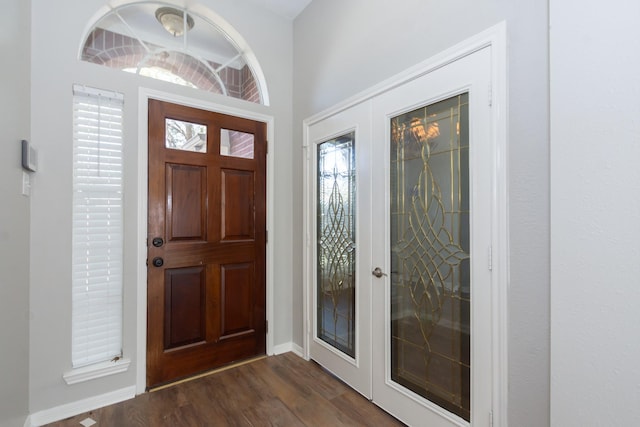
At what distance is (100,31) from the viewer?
2.27 m

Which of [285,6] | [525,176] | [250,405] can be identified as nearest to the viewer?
[525,176]

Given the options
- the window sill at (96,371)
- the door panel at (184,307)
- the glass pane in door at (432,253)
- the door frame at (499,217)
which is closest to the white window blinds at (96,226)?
the window sill at (96,371)

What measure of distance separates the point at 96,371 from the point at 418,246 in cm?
231

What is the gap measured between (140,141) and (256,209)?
3.46 feet

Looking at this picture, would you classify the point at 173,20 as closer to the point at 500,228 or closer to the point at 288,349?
the point at 500,228

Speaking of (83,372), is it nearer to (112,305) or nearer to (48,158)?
(112,305)

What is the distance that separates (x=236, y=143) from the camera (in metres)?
2.73

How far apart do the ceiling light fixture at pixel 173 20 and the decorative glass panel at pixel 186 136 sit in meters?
0.79

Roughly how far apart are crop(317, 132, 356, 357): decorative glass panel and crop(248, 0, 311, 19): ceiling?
1367mm

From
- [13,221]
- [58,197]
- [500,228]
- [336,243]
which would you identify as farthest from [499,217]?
[58,197]

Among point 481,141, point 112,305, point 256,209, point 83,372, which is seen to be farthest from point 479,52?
point 83,372

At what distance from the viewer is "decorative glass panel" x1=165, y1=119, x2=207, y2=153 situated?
2.41m

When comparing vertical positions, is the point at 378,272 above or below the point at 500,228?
below

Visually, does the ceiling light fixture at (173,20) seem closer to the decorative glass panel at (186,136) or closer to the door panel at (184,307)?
the decorative glass panel at (186,136)
